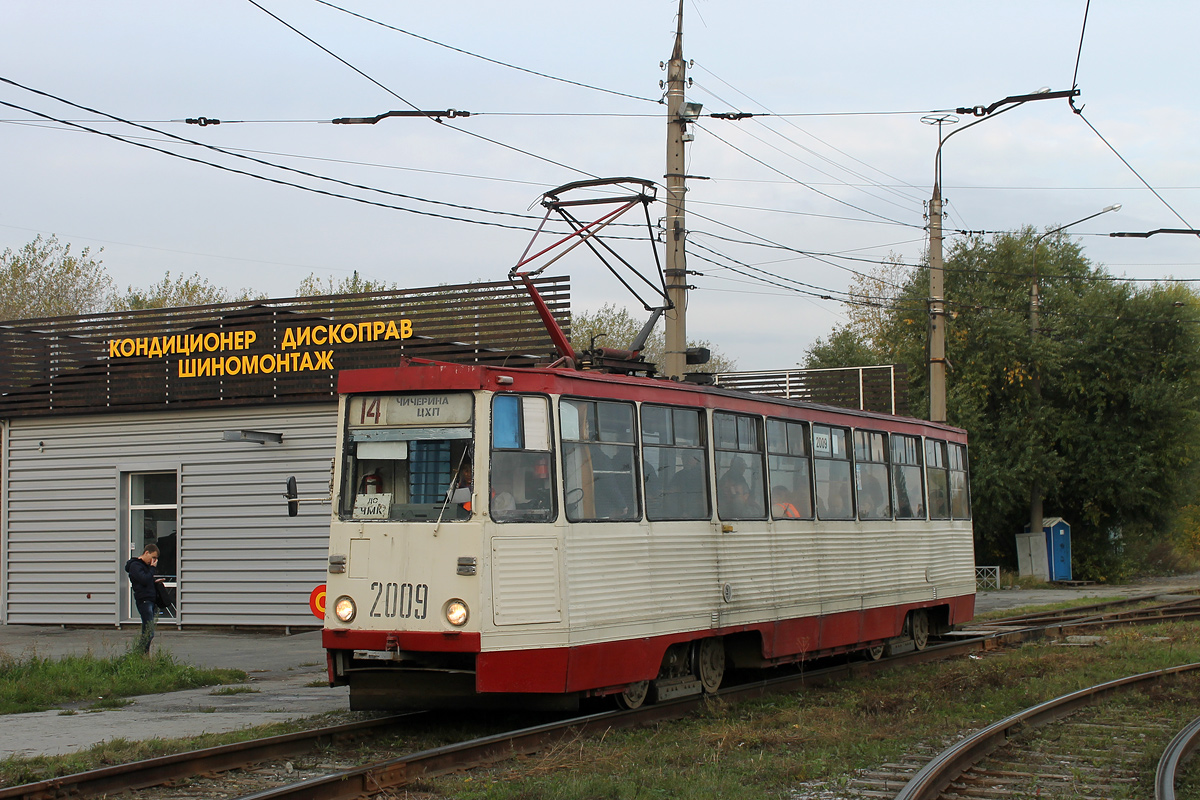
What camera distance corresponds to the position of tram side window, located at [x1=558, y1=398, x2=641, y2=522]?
31.4ft

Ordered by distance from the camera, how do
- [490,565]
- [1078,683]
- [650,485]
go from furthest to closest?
[1078,683] → [650,485] → [490,565]

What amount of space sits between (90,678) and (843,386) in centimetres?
1834

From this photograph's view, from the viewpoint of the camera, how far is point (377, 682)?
9.26 metres

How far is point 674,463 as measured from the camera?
10.7 m

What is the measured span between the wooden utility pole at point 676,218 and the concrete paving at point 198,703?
5.33 meters

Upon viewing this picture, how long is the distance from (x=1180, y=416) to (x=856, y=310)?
2307cm

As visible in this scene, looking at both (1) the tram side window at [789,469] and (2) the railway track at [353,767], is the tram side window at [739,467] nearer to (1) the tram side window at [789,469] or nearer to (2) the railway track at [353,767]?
(1) the tram side window at [789,469]

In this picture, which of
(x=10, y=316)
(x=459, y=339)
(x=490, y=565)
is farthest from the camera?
(x=10, y=316)

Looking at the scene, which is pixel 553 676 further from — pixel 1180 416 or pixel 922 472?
pixel 1180 416

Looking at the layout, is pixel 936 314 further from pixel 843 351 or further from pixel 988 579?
pixel 843 351

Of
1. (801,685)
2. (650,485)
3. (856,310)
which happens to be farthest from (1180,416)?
(650,485)

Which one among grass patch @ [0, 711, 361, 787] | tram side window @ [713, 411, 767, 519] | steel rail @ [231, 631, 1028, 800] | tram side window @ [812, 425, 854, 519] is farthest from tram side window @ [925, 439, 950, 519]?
grass patch @ [0, 711, 361, 787]

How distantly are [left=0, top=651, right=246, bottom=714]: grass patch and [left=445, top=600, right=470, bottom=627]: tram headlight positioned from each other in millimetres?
4688

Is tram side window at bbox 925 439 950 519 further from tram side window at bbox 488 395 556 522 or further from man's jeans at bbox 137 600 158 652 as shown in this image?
man's jeans at bbox 137 600 158 652
